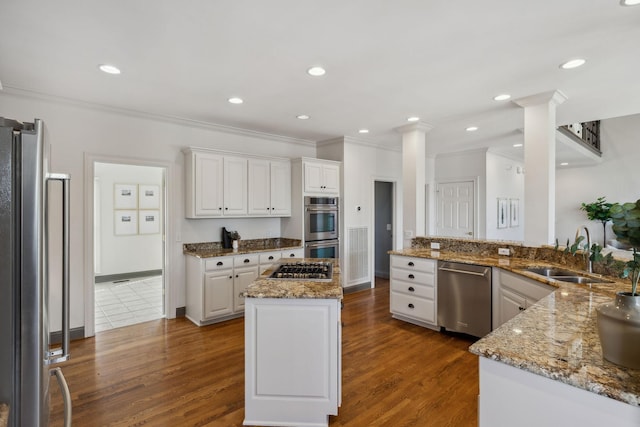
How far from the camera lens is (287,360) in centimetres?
211

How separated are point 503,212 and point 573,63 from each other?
4.46m

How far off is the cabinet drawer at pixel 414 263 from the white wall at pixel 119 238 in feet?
14.9

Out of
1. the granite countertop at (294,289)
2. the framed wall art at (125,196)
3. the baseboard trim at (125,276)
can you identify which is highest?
the framed wall art at (125,196)

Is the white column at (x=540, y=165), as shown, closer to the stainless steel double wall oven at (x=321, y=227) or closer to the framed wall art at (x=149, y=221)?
the stainless steel double wall oven at (x=321, y=227)

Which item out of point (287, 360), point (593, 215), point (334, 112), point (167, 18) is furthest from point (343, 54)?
point (593, 215)

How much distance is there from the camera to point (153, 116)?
396cm

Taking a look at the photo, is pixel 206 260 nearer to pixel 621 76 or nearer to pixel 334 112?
pixel 334 112

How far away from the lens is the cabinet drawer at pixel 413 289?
3779 millimetres

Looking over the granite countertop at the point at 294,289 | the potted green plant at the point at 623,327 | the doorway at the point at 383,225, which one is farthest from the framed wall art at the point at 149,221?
the potted green plant at the point at 623,327

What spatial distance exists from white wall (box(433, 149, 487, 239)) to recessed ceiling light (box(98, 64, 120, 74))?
574 centimetres

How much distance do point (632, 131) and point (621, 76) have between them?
6.97m

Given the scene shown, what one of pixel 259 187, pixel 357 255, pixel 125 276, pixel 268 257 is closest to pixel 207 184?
pixel 259 187

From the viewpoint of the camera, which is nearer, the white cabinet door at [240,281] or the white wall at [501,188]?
the white cabinet door at [240,281]

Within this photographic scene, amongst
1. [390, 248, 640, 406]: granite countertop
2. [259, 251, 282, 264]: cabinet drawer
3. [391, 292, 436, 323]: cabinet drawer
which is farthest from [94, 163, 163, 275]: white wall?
[390, 248, 640, 406]: granite countertop
